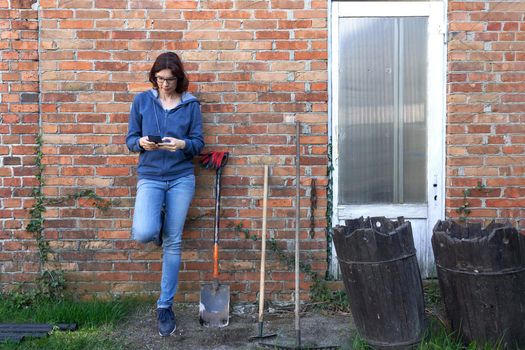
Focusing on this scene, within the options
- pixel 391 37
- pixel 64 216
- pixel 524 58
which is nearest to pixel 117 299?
pixel 64 216

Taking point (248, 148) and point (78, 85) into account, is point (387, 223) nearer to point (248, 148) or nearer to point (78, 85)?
point (248, 148)

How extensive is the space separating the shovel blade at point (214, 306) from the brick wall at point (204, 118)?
0.79 ft

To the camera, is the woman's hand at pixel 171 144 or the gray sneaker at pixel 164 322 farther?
the gray sneaker at pixel 164 322

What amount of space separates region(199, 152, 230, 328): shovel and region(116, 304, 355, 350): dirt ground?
8 cm

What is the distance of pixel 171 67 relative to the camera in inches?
165

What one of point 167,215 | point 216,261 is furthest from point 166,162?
point 216,261

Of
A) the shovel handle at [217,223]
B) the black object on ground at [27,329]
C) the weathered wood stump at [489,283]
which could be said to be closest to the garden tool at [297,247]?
the shovel handle at [217,223]

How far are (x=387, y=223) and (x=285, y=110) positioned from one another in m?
1.24

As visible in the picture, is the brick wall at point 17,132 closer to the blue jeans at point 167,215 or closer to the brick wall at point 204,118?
the brick wall at point 204,118

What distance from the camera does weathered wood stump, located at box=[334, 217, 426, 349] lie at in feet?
11.9

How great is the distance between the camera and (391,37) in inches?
186

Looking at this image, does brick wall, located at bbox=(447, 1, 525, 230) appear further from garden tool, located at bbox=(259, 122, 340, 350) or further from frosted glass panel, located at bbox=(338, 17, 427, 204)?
garden tool, located at bbox=(259, 122, 340, 350)

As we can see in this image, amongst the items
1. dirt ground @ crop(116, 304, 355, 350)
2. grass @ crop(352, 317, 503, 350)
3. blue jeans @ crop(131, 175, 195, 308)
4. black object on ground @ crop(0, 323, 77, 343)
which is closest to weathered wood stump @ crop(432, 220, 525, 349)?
grass @ crop(352, 317, 503, 350)

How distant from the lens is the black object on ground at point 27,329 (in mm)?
4059
